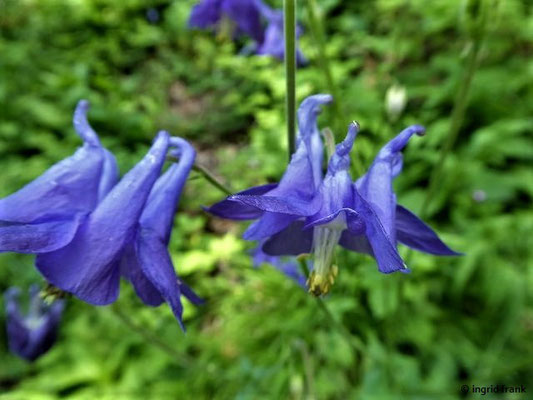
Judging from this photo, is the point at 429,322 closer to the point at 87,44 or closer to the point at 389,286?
the point at 389,286

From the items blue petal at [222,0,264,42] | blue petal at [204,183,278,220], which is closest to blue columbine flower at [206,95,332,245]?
blue petal at [204,183,278,220]

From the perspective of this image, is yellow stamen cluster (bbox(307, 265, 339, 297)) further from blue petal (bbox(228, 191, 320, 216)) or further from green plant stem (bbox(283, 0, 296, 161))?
green plant stem (bbox(283, 0, 296, 161))

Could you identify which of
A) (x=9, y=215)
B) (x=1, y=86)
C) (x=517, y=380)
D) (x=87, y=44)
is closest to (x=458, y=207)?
(x=517, y=380)

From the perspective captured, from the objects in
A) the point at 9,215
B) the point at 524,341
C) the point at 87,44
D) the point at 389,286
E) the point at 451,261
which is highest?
the point at 9,215

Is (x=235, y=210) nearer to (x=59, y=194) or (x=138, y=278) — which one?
(x=138, y=278)

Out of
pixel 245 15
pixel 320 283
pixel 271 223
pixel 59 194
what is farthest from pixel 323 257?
pixel 245 15

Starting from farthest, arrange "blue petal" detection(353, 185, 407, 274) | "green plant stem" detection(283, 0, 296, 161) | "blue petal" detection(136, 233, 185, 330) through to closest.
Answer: "green plant stem" detection(283, 0, 296, 161) → "blue petal" detection(136, 233, 185, 330) → "blue petal" detection(353, 185, 407, 274)
